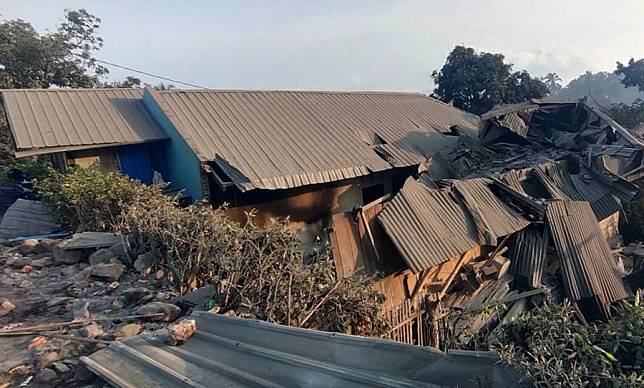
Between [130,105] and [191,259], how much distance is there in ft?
24.5

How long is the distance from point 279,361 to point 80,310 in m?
2.89

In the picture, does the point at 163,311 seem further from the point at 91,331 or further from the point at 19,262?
the point at 19,262

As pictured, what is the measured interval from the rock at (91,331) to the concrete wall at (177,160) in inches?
199

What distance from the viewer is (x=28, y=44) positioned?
1562 cm

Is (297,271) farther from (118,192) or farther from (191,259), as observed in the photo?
(118,192)

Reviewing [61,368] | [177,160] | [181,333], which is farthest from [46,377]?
[177,160]

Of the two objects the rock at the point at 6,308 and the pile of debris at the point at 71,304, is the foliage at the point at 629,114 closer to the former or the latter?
the pile of debris at the point at 71,304

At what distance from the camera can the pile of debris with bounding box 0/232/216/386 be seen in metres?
3.16

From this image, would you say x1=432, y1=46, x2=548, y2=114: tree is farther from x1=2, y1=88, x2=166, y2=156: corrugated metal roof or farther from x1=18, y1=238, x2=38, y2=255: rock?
x1=18, y1=238, x2=38, y2=255: rock

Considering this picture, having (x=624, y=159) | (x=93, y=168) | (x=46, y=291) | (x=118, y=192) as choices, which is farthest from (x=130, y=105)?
(x=624, y=159)

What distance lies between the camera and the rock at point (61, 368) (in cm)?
302

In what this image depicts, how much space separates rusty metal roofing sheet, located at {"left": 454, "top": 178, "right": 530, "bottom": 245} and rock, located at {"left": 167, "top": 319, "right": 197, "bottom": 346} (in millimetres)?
5207

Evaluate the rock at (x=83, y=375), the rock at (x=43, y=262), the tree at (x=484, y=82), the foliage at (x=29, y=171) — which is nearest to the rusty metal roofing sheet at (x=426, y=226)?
the rock at (x=83, y=375)

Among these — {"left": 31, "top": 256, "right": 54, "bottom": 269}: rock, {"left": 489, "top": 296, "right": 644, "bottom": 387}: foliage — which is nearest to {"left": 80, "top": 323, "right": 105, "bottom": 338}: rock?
{"left": 31, "top": 256, "right": 54, "bottom": 269}: rock
